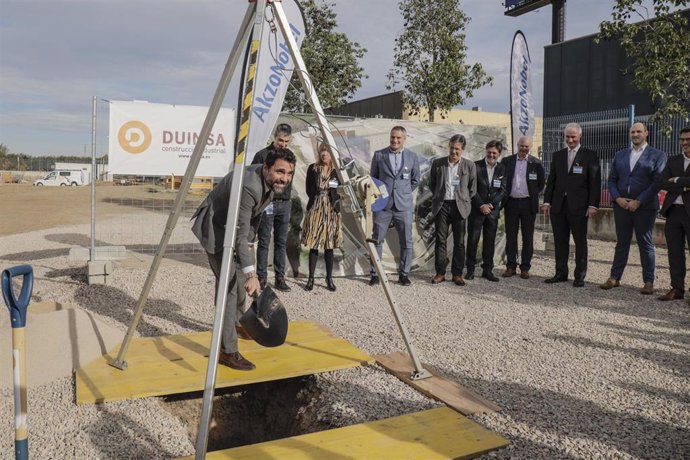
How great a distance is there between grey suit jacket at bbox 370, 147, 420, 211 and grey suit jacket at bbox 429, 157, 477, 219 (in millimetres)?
344

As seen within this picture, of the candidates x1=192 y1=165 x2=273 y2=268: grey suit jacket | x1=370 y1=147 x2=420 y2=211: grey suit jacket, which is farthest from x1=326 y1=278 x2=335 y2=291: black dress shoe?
x1=192 y1=165 x2=273 y2=268: grey suit jacket

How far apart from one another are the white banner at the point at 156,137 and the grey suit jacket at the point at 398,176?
6.95 feet

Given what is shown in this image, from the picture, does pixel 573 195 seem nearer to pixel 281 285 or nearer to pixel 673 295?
pixel 673 295

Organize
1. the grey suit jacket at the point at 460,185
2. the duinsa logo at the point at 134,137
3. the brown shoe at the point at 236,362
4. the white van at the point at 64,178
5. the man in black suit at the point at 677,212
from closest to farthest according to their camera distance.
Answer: the brown shoe at the point at 236,362 → the man in black suit at the point at 677,212 → the duinsa logo at the point at 134,137 → the grey suit jacket at the point at 460,185 → the white van at the point at 64,178

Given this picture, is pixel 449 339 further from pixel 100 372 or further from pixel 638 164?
pixel 638 164

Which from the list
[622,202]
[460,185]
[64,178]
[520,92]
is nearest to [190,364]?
[460,185]

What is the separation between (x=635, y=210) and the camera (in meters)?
7.20

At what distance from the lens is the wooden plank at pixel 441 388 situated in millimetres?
3775

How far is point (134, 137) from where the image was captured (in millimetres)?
7395

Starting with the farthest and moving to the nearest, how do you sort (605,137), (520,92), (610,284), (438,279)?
1. (605,137)
2. (520,92)
3. (438,279)
4. (610,284)

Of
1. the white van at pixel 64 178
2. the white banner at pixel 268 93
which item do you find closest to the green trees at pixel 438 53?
the white banner at pixel 268 93

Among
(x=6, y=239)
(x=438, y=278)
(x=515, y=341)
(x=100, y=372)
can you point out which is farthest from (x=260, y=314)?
(x=6, y=239)

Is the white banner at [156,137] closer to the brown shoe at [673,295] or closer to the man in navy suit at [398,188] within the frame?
the man in navy suit at [398,188]

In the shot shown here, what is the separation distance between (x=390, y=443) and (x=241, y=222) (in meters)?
1.72
